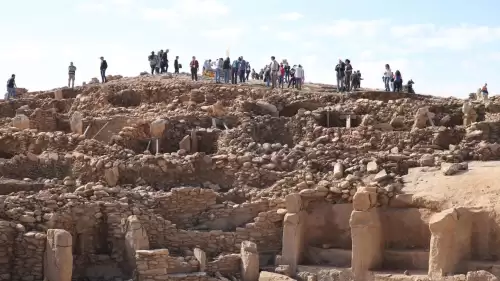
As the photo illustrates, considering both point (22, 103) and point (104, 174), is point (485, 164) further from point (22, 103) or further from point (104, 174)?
point (22, 103)

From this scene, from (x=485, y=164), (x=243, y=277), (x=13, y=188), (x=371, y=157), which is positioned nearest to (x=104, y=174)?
(x=13, y=188)

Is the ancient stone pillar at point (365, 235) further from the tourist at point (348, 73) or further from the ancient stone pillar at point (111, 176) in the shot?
the tourist at point (348, 73)

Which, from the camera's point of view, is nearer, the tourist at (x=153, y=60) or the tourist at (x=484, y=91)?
the tourist at (x=484, y=91)

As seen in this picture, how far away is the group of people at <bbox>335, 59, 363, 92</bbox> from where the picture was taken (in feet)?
79.6

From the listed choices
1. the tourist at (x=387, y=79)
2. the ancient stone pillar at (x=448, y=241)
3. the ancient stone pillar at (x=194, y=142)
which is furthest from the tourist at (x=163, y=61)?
the ancient stone pillar at (x=448, y=241)

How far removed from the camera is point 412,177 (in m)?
15.6

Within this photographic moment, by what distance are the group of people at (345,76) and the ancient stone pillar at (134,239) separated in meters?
11.7

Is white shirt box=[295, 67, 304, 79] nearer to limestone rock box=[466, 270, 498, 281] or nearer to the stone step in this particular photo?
the stone step

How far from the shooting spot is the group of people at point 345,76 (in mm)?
24266

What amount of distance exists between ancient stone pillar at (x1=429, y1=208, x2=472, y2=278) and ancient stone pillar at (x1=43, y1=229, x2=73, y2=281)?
6.08 m

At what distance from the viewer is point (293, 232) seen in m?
15.1

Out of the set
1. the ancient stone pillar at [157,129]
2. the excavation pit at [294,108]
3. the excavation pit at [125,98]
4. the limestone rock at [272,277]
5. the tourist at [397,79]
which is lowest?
the limestone rock at [272,277]

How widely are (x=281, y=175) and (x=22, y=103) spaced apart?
39.3 feet

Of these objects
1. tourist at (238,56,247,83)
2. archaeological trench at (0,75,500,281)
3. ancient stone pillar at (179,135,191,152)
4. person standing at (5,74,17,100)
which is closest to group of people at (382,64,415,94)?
archaeological trench at (0,75,500,281)
